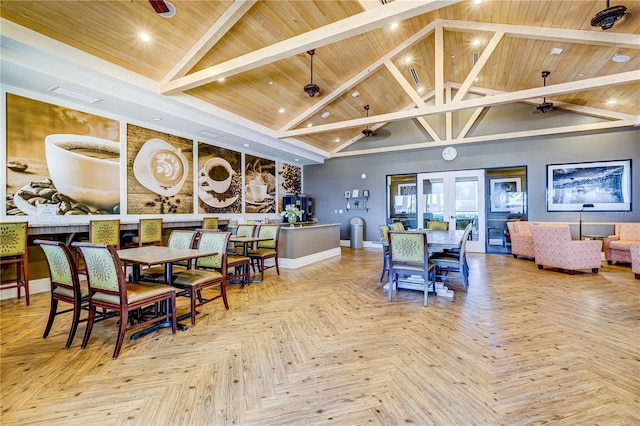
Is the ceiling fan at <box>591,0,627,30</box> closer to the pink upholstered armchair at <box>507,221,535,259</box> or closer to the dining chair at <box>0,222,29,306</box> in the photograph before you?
the pink upholstered armchair at <box>507,221,535,259</box>

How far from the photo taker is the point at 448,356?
94.4 inches

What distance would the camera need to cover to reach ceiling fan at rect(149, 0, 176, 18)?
3.14 m

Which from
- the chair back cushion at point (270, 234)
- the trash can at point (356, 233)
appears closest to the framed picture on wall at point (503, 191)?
the trash can at point (356, 233)

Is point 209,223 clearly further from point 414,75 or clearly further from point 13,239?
point 414,75

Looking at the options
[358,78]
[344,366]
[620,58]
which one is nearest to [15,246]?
[344,366]

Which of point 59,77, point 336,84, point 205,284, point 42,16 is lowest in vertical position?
point 205,284

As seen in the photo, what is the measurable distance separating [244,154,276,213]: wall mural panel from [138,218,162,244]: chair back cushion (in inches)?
123

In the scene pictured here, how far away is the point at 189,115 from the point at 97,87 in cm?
152

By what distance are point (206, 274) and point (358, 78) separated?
5279 mm

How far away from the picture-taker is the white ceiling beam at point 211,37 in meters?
3.74

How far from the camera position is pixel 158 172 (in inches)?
237

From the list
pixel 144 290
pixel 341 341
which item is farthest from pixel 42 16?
pixel 341 341

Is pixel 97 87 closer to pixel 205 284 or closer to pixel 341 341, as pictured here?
pixel 205 284

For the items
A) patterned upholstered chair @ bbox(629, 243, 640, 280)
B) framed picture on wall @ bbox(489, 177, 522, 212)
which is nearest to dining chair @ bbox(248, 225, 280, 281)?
patterned upholstered chair @ bbox(629, 243, 640, 280)
